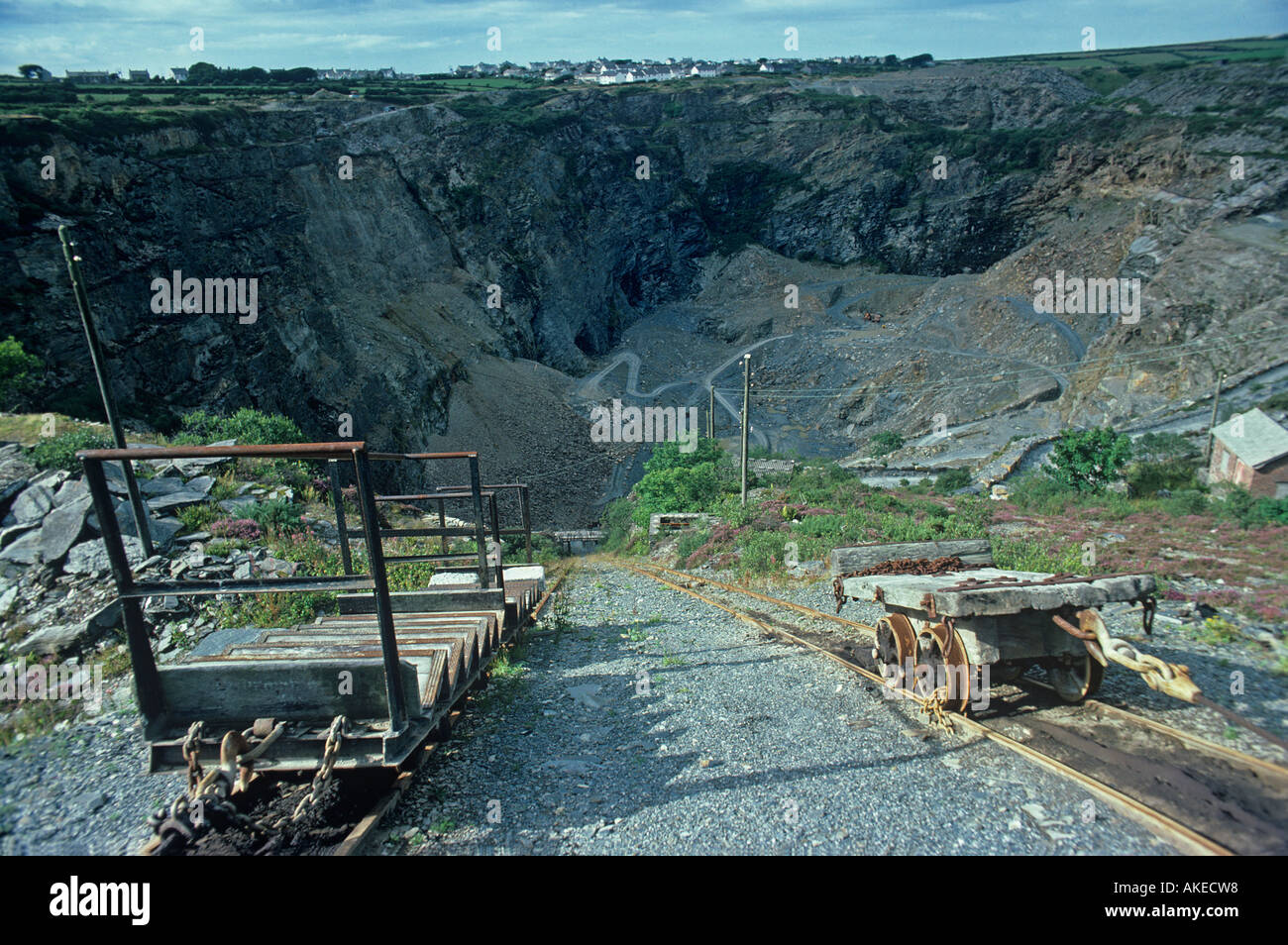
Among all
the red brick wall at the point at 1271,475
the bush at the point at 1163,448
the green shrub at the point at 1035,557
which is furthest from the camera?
the bush at the point at 1163,448

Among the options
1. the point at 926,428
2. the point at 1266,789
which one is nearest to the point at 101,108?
the point at 1266,789

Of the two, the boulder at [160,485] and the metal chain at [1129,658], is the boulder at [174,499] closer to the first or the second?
the boulder at [160,485]

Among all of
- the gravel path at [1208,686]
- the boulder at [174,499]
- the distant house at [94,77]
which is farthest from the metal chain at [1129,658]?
the distant house at [94,77]

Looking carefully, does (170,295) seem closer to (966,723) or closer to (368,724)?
(368,724)

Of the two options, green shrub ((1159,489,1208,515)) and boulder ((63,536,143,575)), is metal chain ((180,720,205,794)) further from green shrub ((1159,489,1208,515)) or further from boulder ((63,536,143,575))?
green shrub ((1159,489,1208,515))

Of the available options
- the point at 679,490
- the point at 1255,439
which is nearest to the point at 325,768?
the point at 679,490

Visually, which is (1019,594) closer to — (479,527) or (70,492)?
(479,527)
